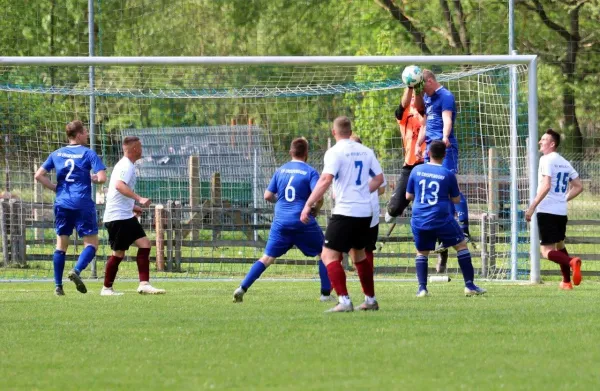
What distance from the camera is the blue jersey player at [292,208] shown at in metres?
12.7

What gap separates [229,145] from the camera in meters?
23.7

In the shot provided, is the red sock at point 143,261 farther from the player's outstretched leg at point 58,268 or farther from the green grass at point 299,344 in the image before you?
the green grass at point 299,344

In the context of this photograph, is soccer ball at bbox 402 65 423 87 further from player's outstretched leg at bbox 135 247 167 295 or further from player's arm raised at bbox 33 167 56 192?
player's arm raised at bbox 33 167 56 192

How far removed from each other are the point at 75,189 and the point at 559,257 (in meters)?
6.18

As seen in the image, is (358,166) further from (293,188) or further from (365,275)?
(293,188)

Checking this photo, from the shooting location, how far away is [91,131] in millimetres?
18719

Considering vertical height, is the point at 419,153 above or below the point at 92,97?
below

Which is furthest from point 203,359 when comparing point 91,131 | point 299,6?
point 299,6

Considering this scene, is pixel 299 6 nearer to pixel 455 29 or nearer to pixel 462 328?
pixel 455 29

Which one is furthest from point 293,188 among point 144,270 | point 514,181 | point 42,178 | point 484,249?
point 484,249

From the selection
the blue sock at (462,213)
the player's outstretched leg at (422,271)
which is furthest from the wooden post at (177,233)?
the player's outstretched leg at (422,271)

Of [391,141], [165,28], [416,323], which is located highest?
[165,28]

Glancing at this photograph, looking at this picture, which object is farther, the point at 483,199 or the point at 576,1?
the point at 576,1

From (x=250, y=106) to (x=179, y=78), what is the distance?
62.3 inches
